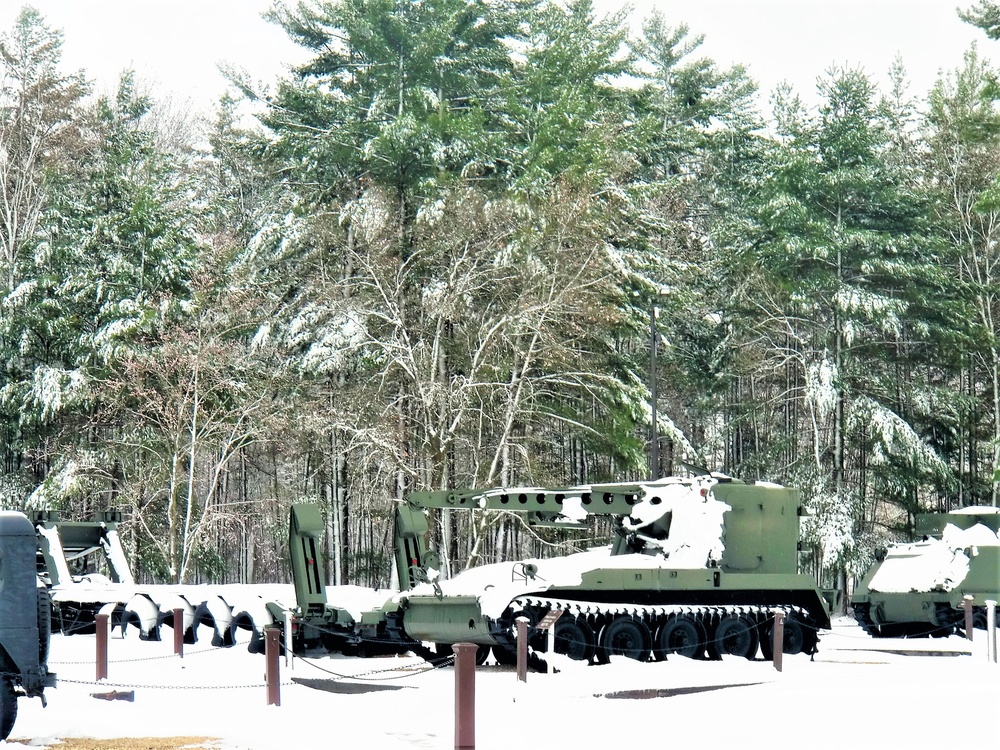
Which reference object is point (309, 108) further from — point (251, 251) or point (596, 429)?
point (596, 429)

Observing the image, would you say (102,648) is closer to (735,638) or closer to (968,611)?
(735,638)

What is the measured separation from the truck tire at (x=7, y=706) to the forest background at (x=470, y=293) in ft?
62.2

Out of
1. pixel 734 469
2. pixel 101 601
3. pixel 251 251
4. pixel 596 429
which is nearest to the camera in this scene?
pixel 101 601

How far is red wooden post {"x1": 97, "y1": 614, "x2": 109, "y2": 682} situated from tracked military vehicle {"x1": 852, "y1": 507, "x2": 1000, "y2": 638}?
43.6 feet

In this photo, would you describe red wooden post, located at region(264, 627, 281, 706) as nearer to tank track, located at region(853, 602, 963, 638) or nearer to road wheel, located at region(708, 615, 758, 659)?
road wheel, located at region(708, 615, 758, 659)

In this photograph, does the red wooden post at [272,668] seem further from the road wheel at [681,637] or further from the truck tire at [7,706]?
the road wheel at [681,637]

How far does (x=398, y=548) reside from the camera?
19.0 metres

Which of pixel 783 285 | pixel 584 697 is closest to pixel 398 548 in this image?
pixel 584 697

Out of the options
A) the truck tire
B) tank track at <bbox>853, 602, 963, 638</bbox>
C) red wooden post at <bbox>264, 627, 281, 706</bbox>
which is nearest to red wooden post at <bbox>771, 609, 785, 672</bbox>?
red wooden post at <bbox>264, 627, 281, 706</bbox>

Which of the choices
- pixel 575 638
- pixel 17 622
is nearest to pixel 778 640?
pixel 575 638

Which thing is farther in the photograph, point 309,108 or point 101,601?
point 309,108

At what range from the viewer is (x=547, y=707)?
12.1m

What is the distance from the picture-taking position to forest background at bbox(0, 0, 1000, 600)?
30.7 meters

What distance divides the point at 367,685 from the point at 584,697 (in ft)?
8.65
